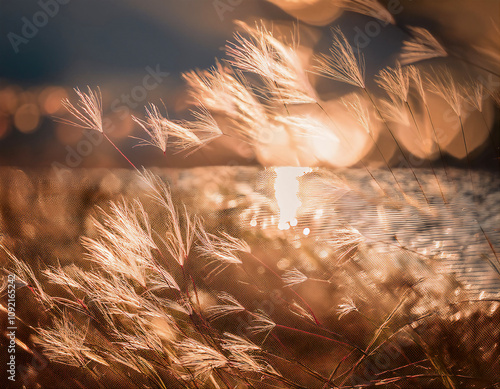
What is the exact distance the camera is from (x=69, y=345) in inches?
30.5

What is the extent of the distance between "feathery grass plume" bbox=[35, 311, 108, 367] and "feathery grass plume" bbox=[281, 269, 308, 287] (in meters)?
0.47

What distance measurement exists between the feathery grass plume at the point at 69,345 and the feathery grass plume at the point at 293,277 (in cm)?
47

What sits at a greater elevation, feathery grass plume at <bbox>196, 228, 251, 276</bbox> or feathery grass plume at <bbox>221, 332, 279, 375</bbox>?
feathery grass plume at <bbox>196, 228, 251, 276</bbox>

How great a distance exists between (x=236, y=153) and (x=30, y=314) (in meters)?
1.09

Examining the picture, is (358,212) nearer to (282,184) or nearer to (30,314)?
(282,184)

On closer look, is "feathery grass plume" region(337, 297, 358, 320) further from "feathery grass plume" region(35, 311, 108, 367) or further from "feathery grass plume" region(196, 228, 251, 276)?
"feathery grass plume" region(35, 311, 108, 367)

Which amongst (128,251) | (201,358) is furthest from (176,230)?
(201,358)

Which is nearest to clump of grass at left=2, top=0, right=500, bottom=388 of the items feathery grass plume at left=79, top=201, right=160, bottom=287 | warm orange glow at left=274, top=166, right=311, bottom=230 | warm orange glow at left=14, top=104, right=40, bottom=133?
feathery grass plume at left=79, top=201, right=160, bottom=287

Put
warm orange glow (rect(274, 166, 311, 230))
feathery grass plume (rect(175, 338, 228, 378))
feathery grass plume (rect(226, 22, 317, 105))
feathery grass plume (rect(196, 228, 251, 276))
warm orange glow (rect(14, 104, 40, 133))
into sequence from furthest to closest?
warm orange glow (rect(14, 104, 40, 133)), warm orange glow (rect(274, 166, 311, 230)), feathery grass plume (rect(226, 22, 317, 105)), feathery grass plume (rect(196, 228, 251, 276)), feathery grass plume (rect(175, 338, 228, 378))

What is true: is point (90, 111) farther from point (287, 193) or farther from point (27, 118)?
point (27, 118)

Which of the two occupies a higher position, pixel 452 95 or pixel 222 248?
pixel 452 95

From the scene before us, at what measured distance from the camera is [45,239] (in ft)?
3.51

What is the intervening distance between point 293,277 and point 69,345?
578 mm

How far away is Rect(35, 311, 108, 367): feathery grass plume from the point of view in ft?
2.50
